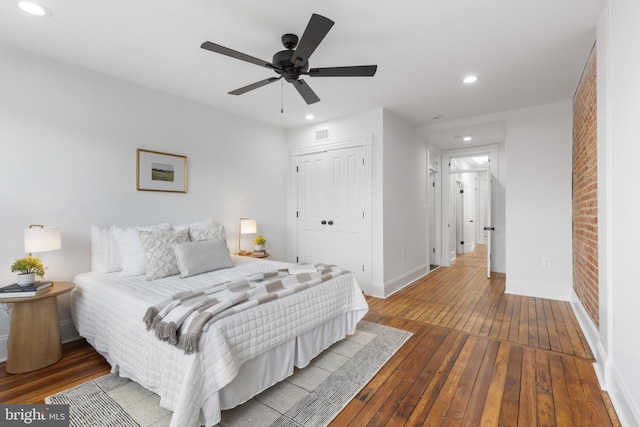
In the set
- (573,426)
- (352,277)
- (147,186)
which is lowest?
(573,426)

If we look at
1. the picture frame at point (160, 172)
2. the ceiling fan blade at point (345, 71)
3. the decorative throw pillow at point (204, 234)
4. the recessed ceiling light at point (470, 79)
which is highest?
the recessed ceiling light at point (470, 79)

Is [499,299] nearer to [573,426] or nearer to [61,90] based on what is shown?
[573,426]

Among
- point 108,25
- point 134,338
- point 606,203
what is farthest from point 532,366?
point 108,25

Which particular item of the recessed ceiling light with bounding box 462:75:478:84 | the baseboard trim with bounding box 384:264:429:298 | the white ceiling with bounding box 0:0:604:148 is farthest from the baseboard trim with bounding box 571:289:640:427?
the recessed ceiling light with bounding box 462:75:478:84

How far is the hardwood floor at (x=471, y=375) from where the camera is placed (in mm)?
1767

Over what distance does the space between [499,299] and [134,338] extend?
4.20m

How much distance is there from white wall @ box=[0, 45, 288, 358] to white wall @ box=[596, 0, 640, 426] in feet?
12.8

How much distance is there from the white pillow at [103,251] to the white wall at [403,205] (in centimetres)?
314

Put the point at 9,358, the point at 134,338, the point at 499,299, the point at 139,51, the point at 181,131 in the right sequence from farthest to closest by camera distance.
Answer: the point at 499,299 < the point at 181,131 < the point at 139,51 < the point at 9,358 < the point at 134,338

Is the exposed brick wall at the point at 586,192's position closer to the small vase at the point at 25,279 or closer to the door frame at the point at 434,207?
the door frame at the point at 434,207

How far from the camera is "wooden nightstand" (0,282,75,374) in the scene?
2.21 metres

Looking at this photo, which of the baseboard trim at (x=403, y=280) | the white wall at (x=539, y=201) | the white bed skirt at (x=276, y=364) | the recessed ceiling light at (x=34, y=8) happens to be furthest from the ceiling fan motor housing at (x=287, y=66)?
the white wall at (x=539, y=201)

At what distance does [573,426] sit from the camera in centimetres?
166

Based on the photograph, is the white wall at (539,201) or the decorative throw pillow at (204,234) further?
the white wall at (539,201)
